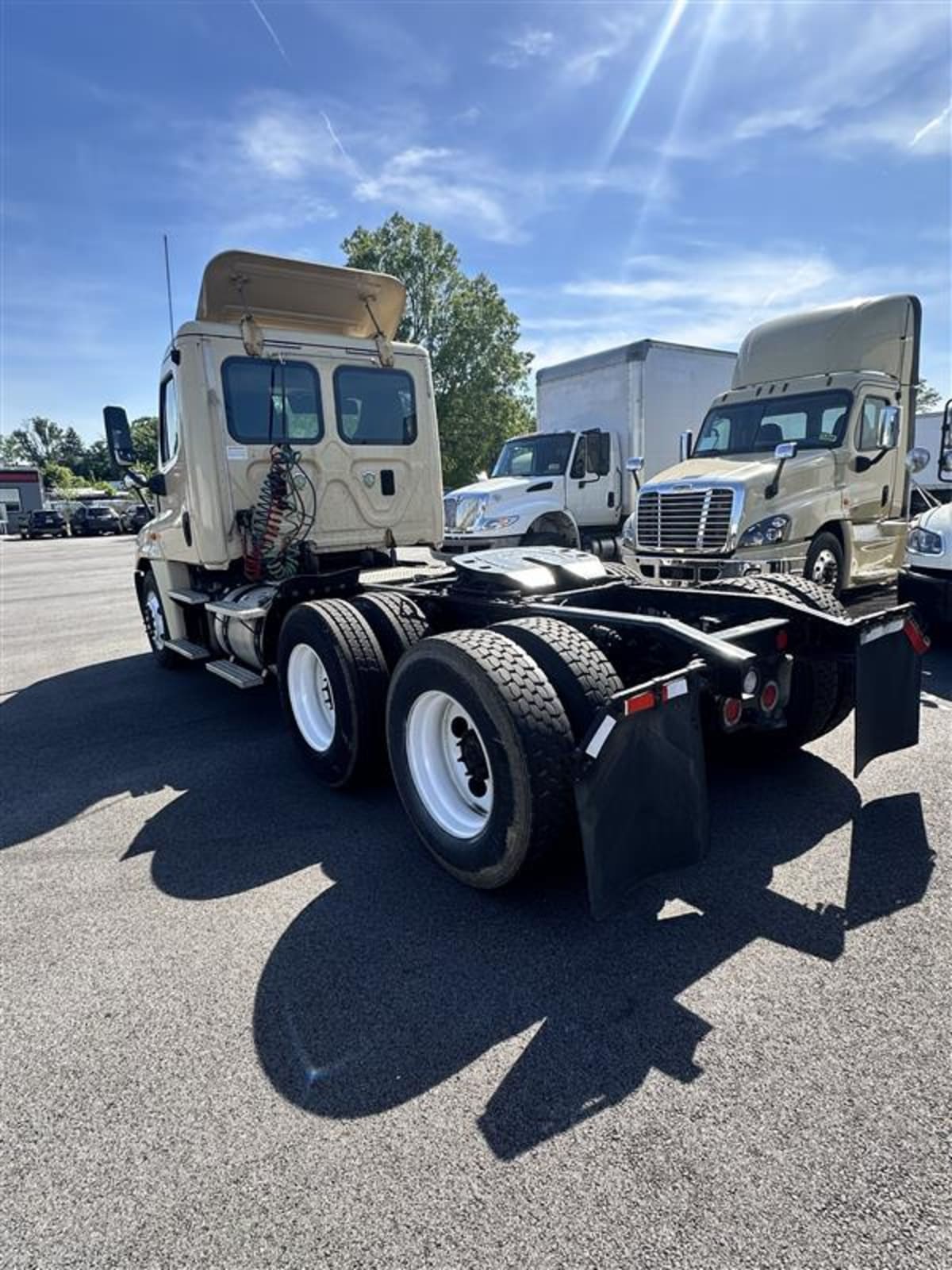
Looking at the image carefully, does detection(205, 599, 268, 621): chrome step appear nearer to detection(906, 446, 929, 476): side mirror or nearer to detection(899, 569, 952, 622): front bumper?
detection(899, 569, 952, 622): front bumper

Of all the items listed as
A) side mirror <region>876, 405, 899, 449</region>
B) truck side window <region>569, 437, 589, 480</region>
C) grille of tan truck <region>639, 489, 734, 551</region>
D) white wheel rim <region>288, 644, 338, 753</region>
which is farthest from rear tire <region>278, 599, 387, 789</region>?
truck side window <region>569, 437, 589, 480</region>

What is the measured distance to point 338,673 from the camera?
418 cm

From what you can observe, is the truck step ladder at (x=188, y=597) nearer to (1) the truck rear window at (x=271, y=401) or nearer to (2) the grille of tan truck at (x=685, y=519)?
(1) the truck rear window at (x=271, y=401)

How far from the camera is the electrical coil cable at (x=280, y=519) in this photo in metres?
5.79

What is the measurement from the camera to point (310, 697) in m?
4.77

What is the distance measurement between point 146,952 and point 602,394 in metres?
11.9

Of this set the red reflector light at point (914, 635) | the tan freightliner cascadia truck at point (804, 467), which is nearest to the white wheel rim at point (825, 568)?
the tan freightliner cascadia truck at point (804, 467)

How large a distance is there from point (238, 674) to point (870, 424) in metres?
7.63

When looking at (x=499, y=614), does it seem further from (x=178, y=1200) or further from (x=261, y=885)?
(x=178, y=1200)

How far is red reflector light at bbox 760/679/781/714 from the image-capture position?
129 inches

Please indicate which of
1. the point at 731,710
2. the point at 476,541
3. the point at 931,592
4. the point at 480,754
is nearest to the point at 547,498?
the point at 476,541

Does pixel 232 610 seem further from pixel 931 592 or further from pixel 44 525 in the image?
pixel 44 525

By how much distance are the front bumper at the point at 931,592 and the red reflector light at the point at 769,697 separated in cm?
402

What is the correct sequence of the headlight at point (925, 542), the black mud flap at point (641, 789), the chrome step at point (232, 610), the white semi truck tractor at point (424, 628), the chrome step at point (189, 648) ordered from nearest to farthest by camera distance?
the black mud flap at point (641, 789)
the white semi truck tractor at point (424, 628)
the chrome step at point (232, 610)
the chrome step at point (189, 648)
the headlight at point (925, 542)
